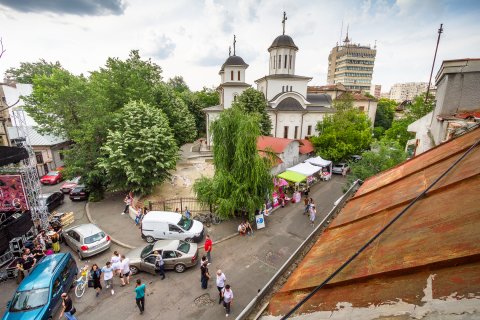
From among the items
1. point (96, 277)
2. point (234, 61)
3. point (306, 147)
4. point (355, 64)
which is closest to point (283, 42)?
point (234, 61)

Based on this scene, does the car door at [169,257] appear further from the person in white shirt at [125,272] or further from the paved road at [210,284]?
the person in white shirt at [125,272]

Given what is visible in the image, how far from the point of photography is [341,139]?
1098 inches

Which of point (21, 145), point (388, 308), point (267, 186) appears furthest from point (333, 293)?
point (21, 145)

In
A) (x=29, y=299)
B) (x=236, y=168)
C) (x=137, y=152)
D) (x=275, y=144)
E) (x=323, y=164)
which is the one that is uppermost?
(x=137, y=152)

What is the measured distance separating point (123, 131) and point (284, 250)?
17.0 meters

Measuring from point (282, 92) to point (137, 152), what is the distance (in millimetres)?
25937

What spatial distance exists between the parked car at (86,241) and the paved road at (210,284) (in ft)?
1.78

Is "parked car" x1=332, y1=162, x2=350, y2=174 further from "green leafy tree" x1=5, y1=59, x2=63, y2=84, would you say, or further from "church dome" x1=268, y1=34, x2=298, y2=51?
"green leafy tree" x1=5, y1=59, x2=63, y2=84

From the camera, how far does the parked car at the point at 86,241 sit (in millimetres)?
13219

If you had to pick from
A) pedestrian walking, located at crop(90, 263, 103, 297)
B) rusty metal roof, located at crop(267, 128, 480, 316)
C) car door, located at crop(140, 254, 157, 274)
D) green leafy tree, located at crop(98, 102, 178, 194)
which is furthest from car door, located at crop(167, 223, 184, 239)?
rusty metal roof, located at crop(267, 128, 480, 316)

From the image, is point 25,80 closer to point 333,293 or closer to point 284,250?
point 284,250

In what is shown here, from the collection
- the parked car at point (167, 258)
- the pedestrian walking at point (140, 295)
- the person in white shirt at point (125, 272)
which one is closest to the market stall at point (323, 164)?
the parked car at point (167, 258)

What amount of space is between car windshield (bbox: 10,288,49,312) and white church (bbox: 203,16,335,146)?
988 inches

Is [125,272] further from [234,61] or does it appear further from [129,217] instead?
[234,61]
